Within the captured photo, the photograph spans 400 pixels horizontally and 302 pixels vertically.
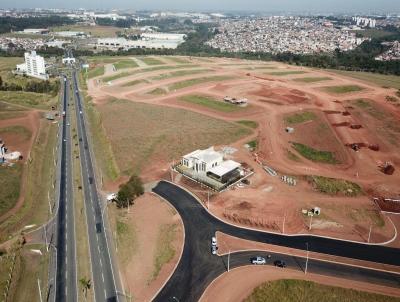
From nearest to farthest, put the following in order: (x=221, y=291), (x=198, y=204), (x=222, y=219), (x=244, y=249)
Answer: (x=221, y=291) < (x=244, y=249) < (x=222, y=219) < (x=198, y=204)

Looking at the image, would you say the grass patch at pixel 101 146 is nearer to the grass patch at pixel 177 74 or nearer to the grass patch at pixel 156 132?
the grass patch at pixel 156 132

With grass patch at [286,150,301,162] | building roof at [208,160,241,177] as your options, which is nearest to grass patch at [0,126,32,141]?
building roof at [208,160,241,177]

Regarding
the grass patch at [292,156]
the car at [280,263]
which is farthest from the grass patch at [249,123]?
the car at [280,263]

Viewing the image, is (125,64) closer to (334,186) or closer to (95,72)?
(95,72)

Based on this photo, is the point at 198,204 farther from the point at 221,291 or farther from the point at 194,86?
the point at 194,86

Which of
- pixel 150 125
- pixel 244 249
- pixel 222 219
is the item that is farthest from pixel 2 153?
pixel 244 249

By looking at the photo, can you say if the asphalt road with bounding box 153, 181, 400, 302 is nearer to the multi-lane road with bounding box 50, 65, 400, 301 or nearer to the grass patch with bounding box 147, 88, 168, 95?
the multi-lane road with bounding box 50, 65, 400, 301

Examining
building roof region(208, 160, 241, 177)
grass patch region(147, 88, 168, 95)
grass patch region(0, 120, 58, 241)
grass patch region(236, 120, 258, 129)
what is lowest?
grass patch region(0, 120, 58, 241)
